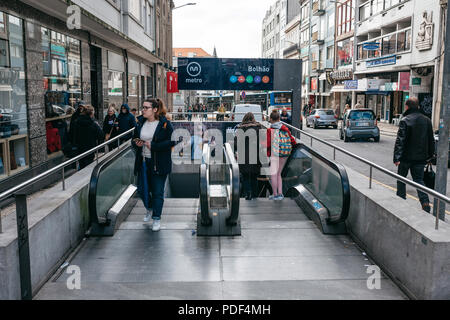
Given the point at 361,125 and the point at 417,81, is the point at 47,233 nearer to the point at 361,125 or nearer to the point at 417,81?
the point at 361,125

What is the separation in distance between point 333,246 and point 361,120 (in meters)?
18.2

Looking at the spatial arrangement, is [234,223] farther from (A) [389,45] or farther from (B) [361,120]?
(A) [389,45]

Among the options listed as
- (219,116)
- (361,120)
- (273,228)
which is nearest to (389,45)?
(361,120)

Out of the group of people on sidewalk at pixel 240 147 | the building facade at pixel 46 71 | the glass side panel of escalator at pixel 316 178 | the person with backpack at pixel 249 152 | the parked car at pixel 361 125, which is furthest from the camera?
the parked car at pixel 361 125

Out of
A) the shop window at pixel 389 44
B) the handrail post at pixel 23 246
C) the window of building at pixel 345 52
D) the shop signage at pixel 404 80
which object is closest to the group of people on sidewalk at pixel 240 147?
the handrail post at pixel 23 246

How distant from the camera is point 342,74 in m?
44.5

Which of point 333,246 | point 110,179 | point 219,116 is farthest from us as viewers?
point 219,116

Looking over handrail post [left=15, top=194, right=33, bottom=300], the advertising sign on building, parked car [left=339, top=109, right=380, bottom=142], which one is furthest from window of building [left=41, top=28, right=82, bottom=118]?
parked car [left=339, top=109, right=380, bottom=142]

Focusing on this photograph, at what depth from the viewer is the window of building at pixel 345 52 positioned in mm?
43969

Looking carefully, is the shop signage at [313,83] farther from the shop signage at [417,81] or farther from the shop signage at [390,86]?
the shop signage at [417,81]

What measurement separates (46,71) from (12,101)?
2138mm

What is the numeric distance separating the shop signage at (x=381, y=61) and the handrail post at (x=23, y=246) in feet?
109
